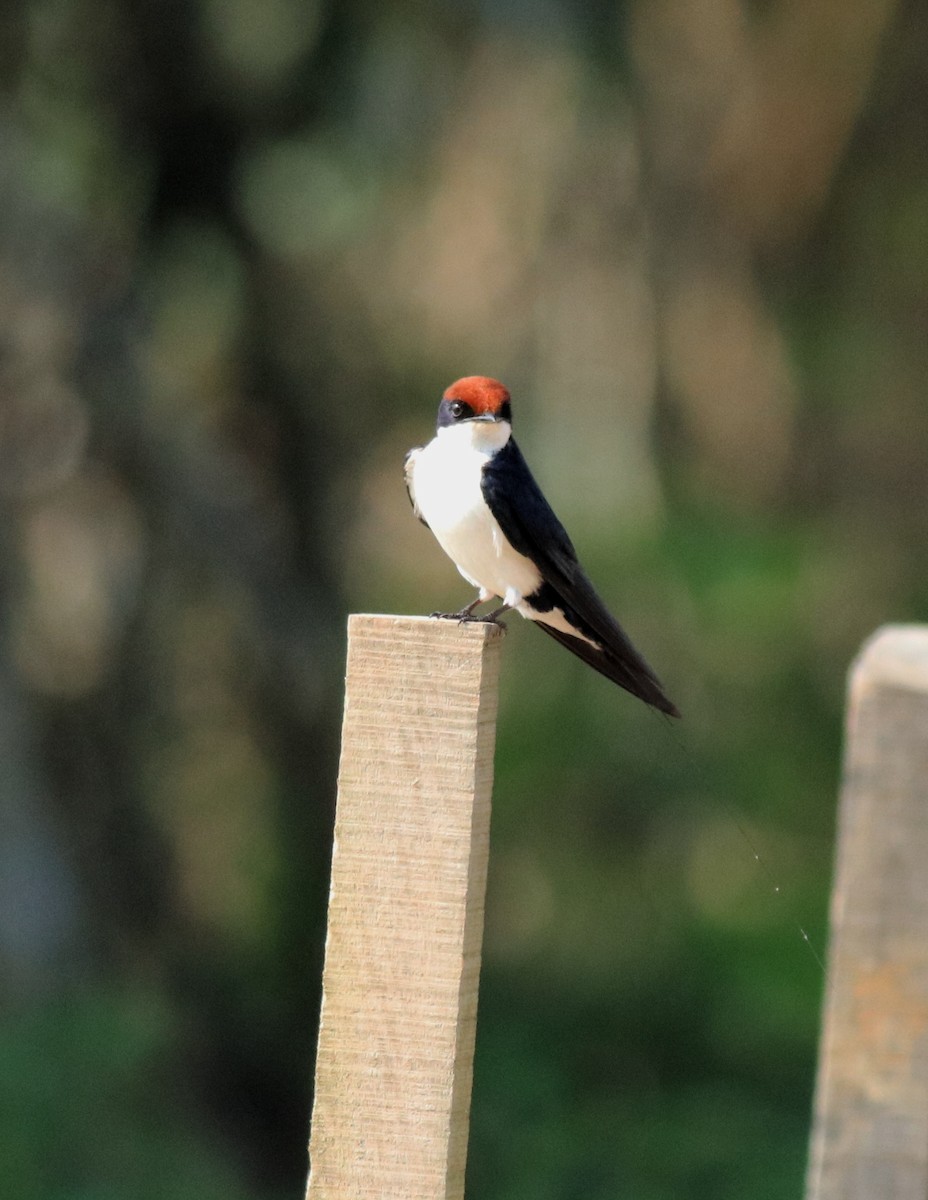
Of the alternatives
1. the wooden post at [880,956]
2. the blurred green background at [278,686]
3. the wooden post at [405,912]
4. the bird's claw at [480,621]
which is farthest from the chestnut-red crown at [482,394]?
the blurred green background at [278,686]

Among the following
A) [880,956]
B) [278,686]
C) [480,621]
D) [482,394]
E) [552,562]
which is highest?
[482,394]

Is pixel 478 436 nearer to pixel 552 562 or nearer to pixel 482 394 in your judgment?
pixel 482 394

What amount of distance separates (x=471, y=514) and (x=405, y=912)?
1.32m

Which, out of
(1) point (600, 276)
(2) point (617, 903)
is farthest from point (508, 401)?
(1) point (600, 276)

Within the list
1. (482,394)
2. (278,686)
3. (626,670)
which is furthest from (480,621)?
(278,686)

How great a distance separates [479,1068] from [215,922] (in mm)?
1155

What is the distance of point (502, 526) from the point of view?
3146 mm

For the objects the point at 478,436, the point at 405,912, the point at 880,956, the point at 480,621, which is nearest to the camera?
the point at 880,956

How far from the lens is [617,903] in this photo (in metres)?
8.44

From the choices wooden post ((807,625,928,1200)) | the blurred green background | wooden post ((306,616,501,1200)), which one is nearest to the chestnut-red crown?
wooden post ((306,616,501,1200))

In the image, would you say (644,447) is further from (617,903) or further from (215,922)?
(215,922)

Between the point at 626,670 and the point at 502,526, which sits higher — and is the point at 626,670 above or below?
below

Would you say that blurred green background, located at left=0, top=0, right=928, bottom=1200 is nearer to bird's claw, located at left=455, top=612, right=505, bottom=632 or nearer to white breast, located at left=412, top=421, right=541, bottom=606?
white breast, located at left=412, top=421, right=541, bottom=606

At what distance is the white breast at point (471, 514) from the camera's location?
3.16 metres
